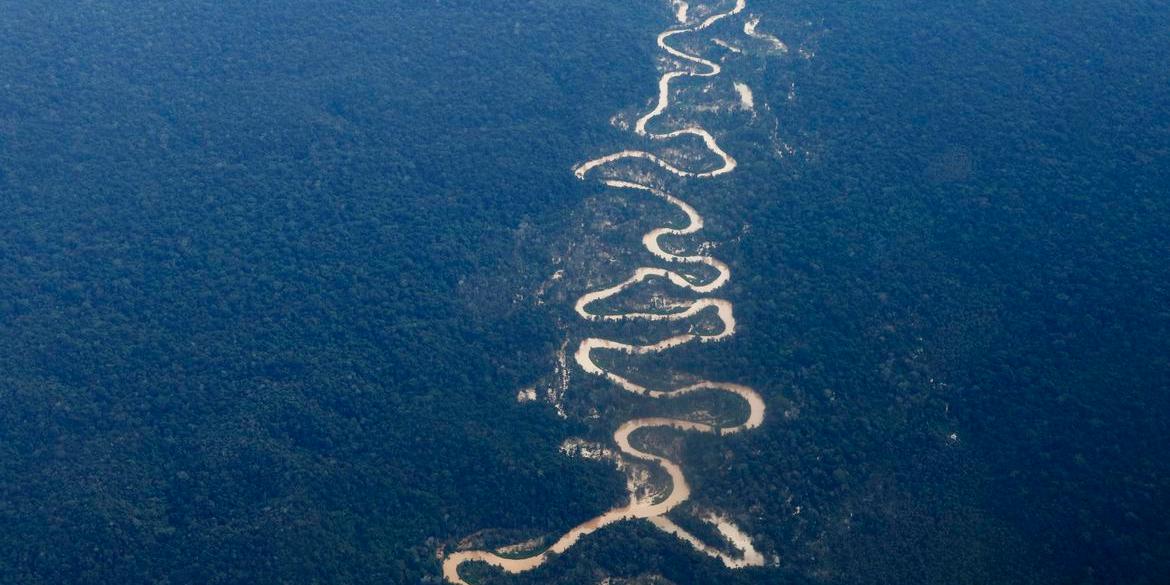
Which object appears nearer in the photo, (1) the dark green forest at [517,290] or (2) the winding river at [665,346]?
(1) the dark green forest at [517,290]

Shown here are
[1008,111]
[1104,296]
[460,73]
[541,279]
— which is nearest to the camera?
[1104,296]

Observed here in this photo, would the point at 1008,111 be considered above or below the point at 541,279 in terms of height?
above

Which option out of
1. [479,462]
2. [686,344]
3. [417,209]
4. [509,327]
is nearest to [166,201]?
[417,209]

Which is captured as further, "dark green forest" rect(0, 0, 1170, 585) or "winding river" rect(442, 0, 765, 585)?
A: "winding river" rect(442, 0, 765, 585)

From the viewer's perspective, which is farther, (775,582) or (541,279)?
(541,279)

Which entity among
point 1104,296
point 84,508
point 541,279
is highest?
point 1104,296

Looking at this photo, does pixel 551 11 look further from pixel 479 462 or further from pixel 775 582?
pixel 775 582
